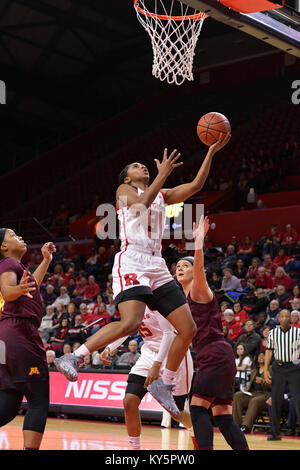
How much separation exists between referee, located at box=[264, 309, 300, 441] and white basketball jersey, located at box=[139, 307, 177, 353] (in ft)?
12.8

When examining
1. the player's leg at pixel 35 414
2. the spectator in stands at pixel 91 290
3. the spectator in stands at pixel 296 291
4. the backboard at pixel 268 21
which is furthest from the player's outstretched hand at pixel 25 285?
the spectator in stands at pixel 91 290

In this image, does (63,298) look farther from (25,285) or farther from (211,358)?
(25,285)

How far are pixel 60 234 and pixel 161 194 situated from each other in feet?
56.4

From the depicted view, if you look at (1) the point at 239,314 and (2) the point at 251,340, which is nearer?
(2) the point at 251,340

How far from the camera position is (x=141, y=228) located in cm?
538

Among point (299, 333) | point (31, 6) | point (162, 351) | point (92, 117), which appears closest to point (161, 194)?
point (162, 351)

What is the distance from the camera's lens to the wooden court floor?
8227mm

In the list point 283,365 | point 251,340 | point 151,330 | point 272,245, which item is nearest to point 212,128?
point 151,330

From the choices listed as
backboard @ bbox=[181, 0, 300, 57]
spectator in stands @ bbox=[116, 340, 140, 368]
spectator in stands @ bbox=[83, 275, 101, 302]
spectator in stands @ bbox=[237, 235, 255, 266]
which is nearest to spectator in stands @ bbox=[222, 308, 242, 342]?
spectator in stands @ bbox=[116, 340, 140, 368]

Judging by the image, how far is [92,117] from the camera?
29594mm

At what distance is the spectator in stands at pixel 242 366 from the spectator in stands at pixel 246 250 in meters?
4.03

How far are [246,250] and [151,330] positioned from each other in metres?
9.28
